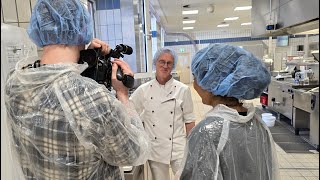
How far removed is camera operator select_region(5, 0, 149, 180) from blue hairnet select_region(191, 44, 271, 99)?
16.7 inches

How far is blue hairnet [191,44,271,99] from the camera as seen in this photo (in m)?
1.02

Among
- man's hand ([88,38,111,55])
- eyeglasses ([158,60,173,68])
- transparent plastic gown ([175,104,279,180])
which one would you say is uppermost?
man's hand ([88,38,111,55])

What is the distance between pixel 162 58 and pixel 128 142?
46.0 inches

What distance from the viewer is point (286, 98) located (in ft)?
14.3

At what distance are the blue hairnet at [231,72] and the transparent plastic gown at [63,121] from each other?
442mm

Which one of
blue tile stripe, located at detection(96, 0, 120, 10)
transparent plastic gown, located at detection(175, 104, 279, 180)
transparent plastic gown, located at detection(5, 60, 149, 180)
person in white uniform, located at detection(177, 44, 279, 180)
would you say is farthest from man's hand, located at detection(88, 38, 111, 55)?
blue tile stripe, located at detection(96, 0, 120, 10)

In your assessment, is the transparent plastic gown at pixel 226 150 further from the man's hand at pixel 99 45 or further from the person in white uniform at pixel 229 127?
the man's hand at pixel 99 45

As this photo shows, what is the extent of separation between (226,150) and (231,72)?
13.8 inches

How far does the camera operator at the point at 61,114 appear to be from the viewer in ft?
2.69

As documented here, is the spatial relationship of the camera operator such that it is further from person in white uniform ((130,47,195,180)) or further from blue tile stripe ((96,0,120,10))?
blue tile stripe ((96,0,120,10))

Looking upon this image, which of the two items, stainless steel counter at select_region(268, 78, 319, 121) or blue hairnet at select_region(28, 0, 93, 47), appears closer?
blue hairnet at select_region(28, 0, 93, 47)

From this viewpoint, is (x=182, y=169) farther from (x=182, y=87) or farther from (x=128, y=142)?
(x=182, y=87)

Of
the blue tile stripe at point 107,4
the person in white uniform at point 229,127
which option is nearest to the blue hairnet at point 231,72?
the person in white uniform at point 229,127

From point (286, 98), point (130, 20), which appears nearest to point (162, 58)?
point (130, 20)
